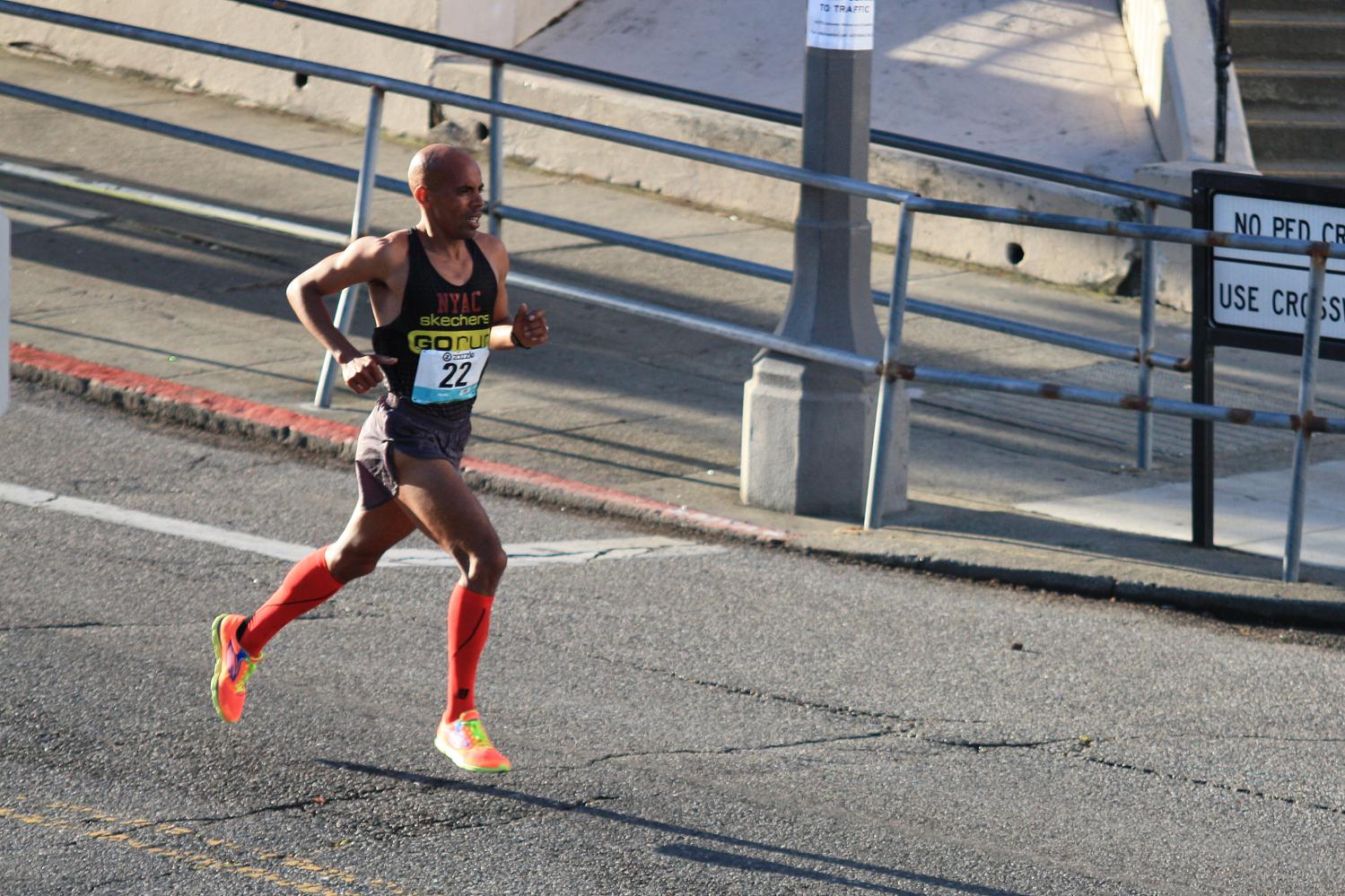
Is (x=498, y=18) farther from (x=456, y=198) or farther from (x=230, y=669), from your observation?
(x=230, y=669)

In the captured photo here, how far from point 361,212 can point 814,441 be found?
Answer: 101 inches

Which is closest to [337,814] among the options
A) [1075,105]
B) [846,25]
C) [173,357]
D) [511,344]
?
[511,344]

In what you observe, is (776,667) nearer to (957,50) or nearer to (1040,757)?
(1040,757)

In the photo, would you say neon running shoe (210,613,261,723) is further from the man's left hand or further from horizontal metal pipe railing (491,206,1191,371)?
horizontal metal pipe railing (491,206,1191,371)

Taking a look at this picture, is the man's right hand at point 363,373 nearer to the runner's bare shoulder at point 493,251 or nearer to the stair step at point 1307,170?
the runner's bare shoulder at point 493,251

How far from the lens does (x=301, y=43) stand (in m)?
15.8

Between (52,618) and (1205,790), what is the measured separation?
3.75m

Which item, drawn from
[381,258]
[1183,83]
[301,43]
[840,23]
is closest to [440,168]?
[381,258]

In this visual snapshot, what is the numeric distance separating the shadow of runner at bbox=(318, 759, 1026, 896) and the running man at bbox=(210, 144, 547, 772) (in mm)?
92

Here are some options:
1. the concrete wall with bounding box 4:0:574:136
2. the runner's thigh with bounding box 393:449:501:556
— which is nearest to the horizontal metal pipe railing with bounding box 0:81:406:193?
the runner's thigh with bounding box 393:449:501:556

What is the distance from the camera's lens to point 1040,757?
5996 millimetres

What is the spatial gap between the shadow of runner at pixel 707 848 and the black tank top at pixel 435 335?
1040mm

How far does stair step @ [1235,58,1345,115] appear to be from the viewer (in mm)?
14312

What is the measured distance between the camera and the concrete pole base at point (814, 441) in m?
8.59
